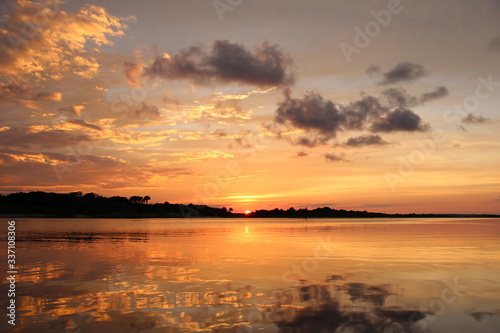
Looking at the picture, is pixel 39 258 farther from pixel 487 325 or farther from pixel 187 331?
pixel 487 325

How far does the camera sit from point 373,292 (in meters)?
18.8

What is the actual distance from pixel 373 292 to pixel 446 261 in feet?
48.2

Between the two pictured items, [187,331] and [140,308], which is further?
[140,308]

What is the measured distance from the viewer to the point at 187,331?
12.8m

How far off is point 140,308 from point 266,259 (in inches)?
684

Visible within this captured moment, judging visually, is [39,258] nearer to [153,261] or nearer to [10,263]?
[10,263]

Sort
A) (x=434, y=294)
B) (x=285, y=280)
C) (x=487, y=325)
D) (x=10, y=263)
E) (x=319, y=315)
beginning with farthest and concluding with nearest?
(x=10, y=263) → (x=285, y=280) → (x=434, y=294) → (x=319, y=315) → (x=487, y=325)

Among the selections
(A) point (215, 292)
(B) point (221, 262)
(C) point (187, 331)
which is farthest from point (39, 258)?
(C) point (187, 331)

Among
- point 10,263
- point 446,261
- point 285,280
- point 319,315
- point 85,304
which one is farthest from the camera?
point 446,261

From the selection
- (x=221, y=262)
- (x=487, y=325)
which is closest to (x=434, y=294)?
(x=487, y=325)

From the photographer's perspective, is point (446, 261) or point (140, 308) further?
point (446, 261)

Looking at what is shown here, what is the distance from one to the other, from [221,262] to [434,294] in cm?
1629

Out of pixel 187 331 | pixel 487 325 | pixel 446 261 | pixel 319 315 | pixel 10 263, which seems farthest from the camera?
pixel 446 261

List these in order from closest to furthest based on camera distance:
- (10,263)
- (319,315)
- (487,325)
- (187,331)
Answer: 1. (187,331)
2. (487,325)
3. (319,315)
4. (10,263)
